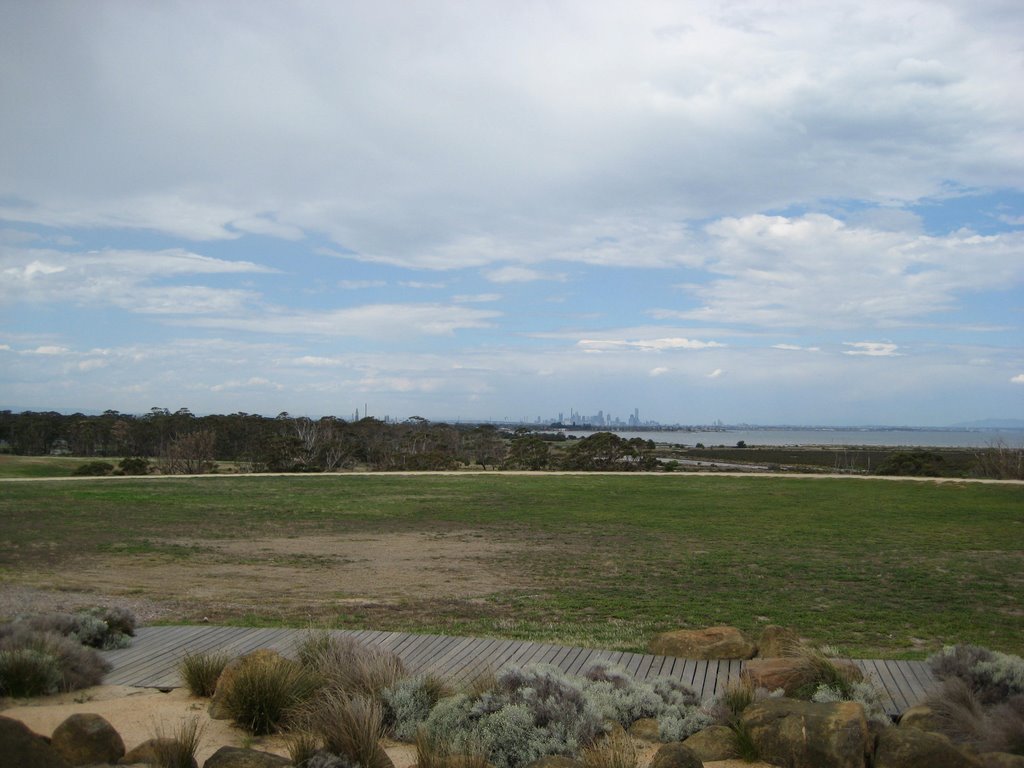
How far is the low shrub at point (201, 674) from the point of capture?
240 inches

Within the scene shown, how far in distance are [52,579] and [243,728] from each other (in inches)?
319

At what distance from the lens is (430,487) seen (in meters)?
31.8

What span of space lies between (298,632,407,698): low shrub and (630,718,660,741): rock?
5.69 ft

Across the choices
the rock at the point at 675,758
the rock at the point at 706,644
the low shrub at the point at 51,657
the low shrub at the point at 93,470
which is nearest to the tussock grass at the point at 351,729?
the rock at the point at 675,758

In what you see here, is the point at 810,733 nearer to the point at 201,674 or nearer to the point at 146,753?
the point at 146,753

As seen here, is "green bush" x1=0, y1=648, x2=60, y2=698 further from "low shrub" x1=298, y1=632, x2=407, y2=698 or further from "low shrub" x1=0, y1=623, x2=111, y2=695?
"low shrub" x1=298, y1=632, x2=407, y2=698

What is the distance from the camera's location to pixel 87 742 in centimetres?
454

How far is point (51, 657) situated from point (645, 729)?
4.51m

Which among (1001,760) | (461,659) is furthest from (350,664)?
(1001,760)

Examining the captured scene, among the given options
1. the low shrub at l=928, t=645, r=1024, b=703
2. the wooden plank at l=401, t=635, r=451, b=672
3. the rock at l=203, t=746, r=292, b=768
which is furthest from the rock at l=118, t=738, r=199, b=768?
the low shrub at l=928, t=645, r=1024, b=703

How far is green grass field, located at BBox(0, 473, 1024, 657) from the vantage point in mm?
9383

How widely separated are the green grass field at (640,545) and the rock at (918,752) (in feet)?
10.8

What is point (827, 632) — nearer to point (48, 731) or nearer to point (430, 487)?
point (48, 731)

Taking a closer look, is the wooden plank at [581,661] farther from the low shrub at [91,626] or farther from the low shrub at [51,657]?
the low shrub at [91,626]
